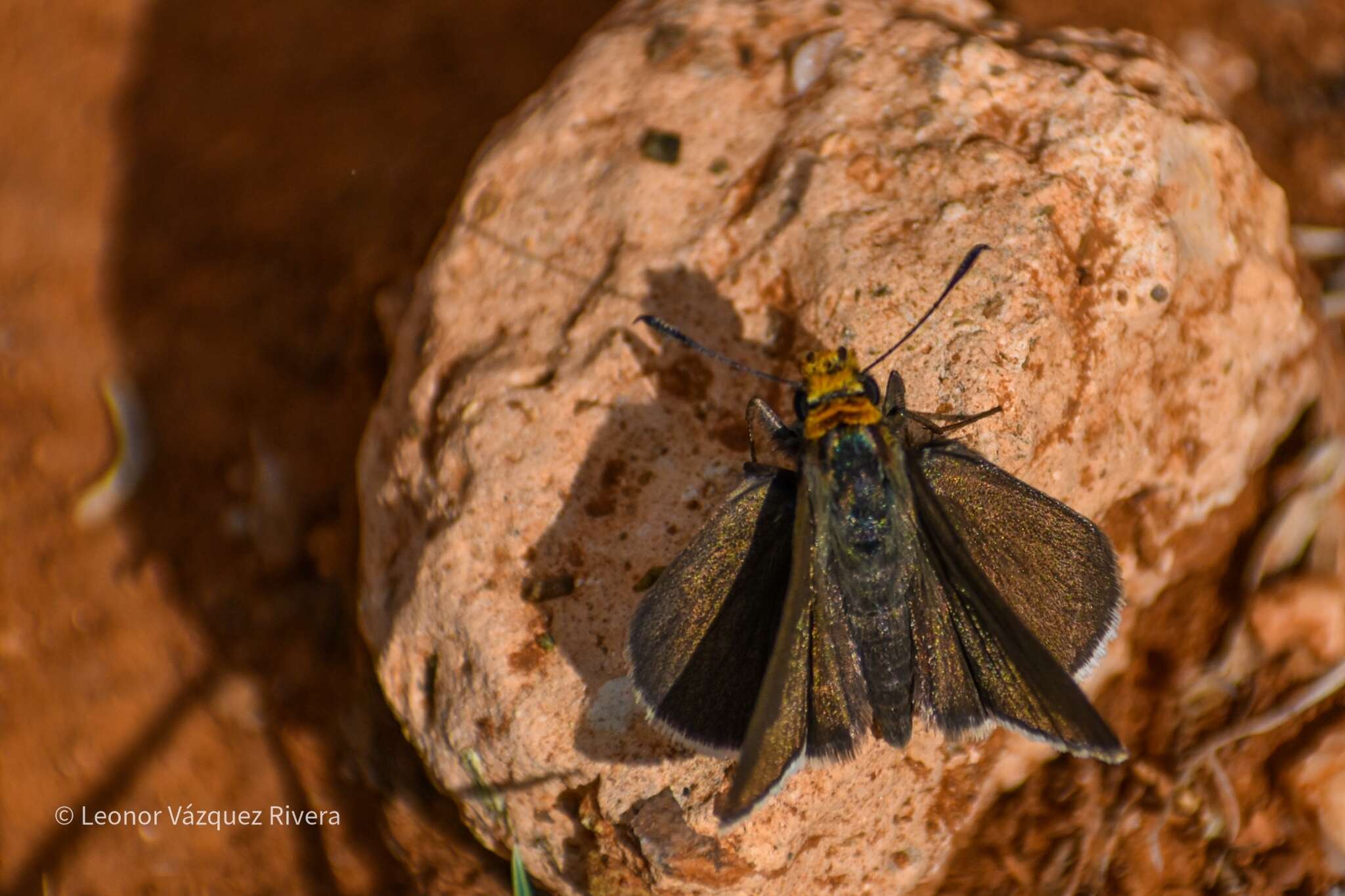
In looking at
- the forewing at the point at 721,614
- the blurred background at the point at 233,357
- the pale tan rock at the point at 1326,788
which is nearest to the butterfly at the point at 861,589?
the forewing at the point at 721,614

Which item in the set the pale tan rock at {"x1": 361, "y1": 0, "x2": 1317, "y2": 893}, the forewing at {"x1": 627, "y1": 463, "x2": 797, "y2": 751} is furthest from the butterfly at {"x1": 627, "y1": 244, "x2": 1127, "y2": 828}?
the pale tan rock at {"x1": 361, "y1": 0, "x2": 1317, "y2": 893}

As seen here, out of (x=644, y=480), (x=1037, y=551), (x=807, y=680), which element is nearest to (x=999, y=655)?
(x=1037, y=551)

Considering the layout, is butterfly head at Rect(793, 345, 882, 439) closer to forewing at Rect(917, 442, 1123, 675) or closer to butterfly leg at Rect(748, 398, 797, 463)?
butterfly leg at Rect(748, 398, 797, 463)

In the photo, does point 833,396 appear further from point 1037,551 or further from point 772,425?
point 1037,551

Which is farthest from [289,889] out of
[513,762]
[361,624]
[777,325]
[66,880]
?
[777,325]

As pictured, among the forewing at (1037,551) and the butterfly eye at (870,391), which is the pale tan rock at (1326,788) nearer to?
the forewing at (1037,551)
